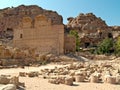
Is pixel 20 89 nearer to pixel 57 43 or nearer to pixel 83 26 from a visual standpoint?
pixel 57 43

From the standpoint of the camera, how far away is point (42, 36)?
3612 cm

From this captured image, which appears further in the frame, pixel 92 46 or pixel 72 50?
pixel 92 46

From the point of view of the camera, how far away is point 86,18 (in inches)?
2795

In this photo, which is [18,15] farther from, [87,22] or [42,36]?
[42,36]

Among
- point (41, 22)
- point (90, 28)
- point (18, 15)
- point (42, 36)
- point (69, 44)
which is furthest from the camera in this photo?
point (18, 15)

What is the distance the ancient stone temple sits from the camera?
116ft

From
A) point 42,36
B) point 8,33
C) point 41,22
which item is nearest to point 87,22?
point 8,33

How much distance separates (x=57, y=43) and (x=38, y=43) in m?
2.93

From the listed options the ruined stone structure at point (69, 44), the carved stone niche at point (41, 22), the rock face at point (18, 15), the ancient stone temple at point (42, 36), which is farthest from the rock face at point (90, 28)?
the ancient stone temple at point (42, 36)

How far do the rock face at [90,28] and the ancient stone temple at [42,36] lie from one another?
20307 mm

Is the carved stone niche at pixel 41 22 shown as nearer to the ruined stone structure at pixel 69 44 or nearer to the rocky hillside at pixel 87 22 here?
the ruined stone structure at pixel 69 44

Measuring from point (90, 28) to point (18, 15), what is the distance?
24367mm

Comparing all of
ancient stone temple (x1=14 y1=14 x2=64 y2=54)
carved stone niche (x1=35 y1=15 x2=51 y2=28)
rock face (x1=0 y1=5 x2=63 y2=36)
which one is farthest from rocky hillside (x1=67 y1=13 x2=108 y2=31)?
ancient stone temple (x1=14 y1=14 x2=64 y2=54)

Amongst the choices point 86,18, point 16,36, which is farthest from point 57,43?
point 86,18
